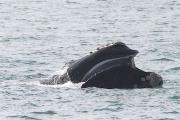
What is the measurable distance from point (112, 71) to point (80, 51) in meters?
12.2

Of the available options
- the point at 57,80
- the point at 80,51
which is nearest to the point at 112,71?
the point at 57,80

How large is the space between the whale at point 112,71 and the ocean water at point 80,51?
281 millimetres

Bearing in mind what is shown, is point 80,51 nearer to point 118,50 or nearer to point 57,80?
point 57,80

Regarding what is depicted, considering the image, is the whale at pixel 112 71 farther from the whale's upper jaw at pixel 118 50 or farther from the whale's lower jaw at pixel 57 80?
the whale's lower jaw at pixel 57 80

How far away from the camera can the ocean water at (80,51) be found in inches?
1019

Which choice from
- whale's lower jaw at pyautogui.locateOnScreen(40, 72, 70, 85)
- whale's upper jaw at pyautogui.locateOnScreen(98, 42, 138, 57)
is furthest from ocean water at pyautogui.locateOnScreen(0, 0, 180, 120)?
whale's upper jaw at pyautogui.locateOnScreen(98, 42, 138, 57)

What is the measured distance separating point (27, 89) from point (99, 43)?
562 inches

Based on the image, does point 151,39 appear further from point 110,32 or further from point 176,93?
point 176,93

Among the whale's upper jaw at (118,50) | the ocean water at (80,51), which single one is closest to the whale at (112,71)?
the whale's upper jaw at (118,50)

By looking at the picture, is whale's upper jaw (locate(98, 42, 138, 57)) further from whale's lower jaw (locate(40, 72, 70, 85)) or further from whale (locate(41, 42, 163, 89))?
whale's lower jaw (locate(40, 72, 70, 85))

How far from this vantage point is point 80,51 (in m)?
39.9

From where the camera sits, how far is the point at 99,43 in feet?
140

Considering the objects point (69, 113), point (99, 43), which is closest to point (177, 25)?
point (99, 43)

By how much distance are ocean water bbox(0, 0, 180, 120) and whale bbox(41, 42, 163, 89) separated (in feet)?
0.92
